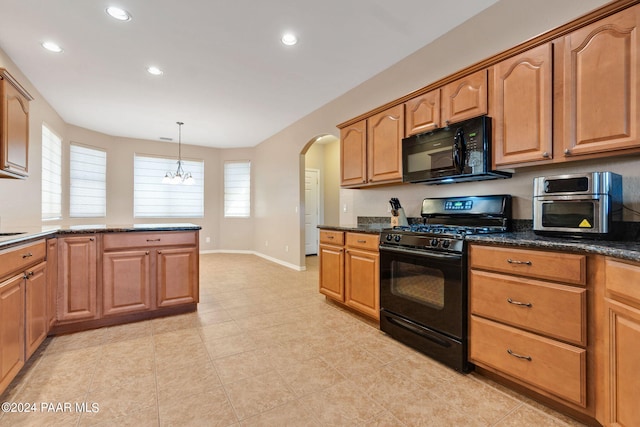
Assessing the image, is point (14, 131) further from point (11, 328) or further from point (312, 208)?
point (312, 208)

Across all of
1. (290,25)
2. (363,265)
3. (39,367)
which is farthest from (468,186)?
(39,367)

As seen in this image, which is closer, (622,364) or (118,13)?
(622,364)

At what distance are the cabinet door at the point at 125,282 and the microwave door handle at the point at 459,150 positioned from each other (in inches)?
118

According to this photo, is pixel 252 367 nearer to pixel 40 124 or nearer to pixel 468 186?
pixel 468 186

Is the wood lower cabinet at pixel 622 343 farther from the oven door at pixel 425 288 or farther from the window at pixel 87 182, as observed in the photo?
the window at pixel 87 182

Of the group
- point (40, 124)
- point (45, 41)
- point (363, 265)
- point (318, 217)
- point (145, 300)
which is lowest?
point (145, 300)

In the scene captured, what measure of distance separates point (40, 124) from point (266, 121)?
3.23m

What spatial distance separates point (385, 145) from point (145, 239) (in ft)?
8.54

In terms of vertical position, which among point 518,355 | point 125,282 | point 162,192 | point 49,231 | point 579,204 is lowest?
point 518,355

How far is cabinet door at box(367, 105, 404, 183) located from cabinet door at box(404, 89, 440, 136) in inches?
3.0

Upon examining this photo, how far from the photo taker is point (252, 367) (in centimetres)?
209

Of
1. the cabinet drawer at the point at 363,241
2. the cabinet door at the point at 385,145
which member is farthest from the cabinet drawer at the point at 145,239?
the cabinet door at the point at 385,145

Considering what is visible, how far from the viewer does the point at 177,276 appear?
10.1 feet

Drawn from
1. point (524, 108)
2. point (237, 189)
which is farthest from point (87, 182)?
point (524, 108)
